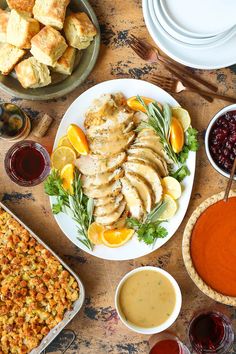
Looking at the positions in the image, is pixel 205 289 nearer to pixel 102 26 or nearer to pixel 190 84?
pixel 190 84

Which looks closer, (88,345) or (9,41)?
(9,41)

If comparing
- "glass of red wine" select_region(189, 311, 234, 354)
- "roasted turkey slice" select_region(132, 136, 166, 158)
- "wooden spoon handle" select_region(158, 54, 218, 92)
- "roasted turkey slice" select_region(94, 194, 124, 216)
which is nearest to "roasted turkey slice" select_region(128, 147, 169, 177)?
"roasted turkey slice" select_region(132, 136, 166, 158)

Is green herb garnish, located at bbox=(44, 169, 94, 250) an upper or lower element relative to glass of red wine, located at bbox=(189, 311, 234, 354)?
upper

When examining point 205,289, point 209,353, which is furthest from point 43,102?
point 209,353

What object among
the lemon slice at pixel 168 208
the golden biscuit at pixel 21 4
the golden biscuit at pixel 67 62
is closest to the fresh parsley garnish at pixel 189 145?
the lemon slice at pixel 168 208

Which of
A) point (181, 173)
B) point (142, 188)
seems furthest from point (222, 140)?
point (142, 188)

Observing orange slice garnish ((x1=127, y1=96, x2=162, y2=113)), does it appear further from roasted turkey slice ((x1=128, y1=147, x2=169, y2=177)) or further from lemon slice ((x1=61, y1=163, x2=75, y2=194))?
lemon slice ((x1=61, y1=163, x2=75, y2=194))

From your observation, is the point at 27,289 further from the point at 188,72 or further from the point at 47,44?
the point at 188,72

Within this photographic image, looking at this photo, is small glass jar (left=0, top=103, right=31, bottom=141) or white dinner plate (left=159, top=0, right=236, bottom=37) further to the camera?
small glass jar (left=0, top=103, right=31, bottom=141)
